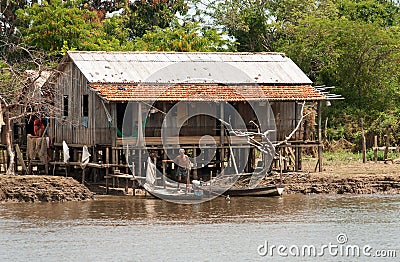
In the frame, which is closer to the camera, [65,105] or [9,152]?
[9,152]

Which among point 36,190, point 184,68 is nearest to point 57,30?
point 184,68

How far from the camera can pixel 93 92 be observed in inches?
1022

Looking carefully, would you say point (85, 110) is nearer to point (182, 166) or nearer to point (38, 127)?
point (38, 127)

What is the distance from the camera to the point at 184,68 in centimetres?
2697

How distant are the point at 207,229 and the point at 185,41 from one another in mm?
17983

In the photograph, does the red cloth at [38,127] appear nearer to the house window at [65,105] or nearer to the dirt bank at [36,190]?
the house window at [65,105]

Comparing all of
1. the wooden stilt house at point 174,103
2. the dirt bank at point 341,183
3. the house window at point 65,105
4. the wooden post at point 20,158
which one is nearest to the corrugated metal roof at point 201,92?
the wooden stilt house at point 174,103

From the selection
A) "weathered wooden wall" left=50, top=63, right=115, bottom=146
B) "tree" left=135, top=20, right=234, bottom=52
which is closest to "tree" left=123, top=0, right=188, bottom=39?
"tree" left=135, top=20, right=234, bottom=52

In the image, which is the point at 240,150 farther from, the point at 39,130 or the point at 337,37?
the point at 337,37

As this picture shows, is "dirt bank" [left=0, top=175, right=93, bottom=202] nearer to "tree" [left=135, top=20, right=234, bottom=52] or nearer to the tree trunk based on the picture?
the tree trunk

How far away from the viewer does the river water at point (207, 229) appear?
56.3 feet

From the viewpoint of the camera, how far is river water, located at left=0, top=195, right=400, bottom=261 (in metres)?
17.2

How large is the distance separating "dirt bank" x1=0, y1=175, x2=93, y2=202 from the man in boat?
2809 millimetres

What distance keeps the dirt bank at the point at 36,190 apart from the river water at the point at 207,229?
39 cm
